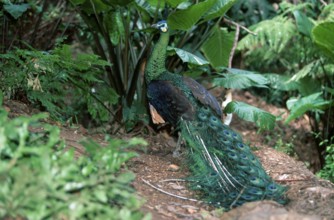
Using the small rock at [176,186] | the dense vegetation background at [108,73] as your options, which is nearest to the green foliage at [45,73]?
the dense vegetation background at [108,73]

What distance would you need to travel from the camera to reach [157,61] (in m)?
5.44

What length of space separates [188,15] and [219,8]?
0.49m

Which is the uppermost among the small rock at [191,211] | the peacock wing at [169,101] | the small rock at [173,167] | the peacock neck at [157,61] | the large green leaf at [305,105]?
the peacock neck at [157,61]

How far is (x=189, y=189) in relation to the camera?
416cm

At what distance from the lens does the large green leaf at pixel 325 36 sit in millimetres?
6027

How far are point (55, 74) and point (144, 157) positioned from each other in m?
1.25

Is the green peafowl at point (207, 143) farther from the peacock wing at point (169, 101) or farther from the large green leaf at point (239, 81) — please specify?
the large green leaf at point (239, 81)

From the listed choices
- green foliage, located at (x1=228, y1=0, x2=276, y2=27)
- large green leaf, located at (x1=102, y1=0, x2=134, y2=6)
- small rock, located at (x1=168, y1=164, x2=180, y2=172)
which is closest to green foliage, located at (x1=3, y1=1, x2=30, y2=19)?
large green leaf, located at (x1=102, y1=0, x2=134, y2=6)

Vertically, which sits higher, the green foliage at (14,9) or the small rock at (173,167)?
the green foliage at (14,9)

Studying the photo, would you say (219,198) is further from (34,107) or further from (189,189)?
(34,107)

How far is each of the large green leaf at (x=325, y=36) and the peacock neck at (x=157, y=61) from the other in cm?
183

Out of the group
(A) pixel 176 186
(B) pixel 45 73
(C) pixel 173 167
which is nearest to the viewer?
(A) pixel 176 186

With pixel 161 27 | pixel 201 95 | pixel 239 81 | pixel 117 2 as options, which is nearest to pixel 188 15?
pixel 161 27

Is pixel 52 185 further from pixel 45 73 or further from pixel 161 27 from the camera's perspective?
pixel 161 27
